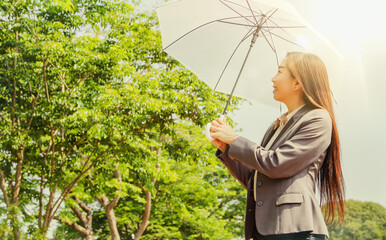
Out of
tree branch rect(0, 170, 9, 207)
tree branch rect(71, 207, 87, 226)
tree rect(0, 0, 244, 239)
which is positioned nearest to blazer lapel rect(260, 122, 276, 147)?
tree rect(0, 0, 244, 239)

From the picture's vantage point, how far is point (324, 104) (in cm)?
185

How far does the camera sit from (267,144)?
1.94 meters

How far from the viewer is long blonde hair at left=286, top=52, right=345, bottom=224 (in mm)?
1852

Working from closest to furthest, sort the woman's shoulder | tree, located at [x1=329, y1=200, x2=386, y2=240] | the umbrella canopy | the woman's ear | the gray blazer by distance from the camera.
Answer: the gray blazer, the woman's shoulder, the woman's ear, the umbrella canopy, tree, located at [x1=329, y1=200, x2=386, y2=240]

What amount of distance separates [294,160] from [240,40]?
1554mm

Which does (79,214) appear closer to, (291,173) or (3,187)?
(3,187)

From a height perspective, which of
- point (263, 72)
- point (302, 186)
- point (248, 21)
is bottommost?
point (302, 186)

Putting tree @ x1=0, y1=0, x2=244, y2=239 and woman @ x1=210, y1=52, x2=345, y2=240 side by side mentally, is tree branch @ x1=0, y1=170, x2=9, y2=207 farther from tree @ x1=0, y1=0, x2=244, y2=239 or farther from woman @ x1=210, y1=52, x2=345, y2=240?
woman @ x1=210, y1=52, x2=345, y2=240

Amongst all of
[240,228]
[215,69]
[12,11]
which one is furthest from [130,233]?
[215,69]

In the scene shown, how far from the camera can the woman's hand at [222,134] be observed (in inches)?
70.8

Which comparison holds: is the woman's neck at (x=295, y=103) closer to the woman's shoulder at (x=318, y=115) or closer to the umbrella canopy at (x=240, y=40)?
the woman's shoulder at (x=318, y=115)

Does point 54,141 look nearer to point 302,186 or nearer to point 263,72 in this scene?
→ point 263,72

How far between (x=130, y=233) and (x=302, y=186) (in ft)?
62.1

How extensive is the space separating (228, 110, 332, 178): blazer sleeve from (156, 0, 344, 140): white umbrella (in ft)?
2.96
